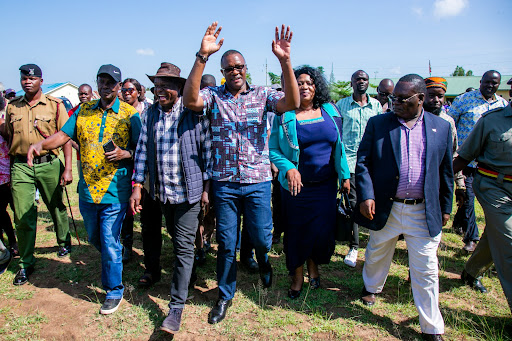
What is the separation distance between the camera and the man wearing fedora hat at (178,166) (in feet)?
10.5

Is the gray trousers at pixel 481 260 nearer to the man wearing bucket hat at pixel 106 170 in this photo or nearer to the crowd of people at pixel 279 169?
the crowd of people at pixel 279 169

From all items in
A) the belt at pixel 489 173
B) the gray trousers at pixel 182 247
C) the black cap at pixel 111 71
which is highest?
the black cap at pixel 111 71

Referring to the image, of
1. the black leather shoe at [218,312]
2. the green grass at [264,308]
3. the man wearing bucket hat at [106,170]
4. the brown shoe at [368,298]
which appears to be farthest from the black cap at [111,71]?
the brown shoe at [368,298]

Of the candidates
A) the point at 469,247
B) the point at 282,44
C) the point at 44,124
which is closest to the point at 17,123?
the point at 44,124

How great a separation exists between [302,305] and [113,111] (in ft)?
8.98

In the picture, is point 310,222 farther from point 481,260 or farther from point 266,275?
point 481,260

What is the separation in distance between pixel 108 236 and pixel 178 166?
106 cm

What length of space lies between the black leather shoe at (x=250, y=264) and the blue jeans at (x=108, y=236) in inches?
59.0

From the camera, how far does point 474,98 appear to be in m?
5.00

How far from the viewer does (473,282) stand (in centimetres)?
385

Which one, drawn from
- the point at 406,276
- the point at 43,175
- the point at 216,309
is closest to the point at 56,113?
the point at 43,175

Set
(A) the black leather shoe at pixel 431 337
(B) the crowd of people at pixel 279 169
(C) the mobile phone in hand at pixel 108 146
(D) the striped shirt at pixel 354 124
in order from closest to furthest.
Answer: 1. (A) the black leather shoe at pixel 431 337
2. (B) the crowd of people at pixel 279 169
3. (C) the mobile phone in hand at pixel 108 146
4. (D) the striped shirt at pixel 354 124

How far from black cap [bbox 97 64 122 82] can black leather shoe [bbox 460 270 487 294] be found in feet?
14.1

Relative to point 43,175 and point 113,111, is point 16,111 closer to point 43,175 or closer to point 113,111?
point 43,175
